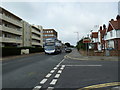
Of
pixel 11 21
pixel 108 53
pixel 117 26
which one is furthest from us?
pixel 11 21

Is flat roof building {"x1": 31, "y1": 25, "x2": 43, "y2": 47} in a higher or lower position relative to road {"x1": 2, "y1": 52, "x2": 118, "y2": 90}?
higher

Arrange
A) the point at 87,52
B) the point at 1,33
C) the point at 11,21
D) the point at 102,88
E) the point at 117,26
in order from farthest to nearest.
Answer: the point at 11,21
the point at 1,33
the point at 117,26
the point at 87,52
the point at 102,88

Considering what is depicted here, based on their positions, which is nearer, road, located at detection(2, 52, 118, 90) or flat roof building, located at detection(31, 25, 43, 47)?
road, located at detection(2, 52, 118, 90)

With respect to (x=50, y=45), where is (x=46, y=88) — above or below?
below

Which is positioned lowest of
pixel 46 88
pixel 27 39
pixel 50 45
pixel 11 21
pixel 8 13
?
pixel 46 88

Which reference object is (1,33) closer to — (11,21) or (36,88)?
(11,21)

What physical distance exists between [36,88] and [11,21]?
3558cm

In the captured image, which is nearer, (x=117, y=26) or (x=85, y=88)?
(x=85, y=88)

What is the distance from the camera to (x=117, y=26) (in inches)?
1086

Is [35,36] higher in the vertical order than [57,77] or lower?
higher

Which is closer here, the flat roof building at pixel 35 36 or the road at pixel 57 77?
the road at pixel 57 77

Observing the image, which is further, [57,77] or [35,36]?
[35,36]

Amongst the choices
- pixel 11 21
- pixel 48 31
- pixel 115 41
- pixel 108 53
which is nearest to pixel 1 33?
pixel 11 21

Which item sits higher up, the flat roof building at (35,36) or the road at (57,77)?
the flat roof building at (35,36)
